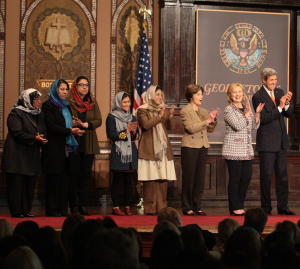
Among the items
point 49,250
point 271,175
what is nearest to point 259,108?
point 271,175

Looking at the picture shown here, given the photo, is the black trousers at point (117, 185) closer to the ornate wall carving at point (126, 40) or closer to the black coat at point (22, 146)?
the black coat at point (22, 146)

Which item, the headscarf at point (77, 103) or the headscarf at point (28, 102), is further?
the headscarf at point (77, 103)

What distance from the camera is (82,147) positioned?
14.3 ft

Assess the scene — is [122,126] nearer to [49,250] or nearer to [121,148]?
[121,148]

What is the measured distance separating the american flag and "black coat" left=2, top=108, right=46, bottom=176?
6.56 ft

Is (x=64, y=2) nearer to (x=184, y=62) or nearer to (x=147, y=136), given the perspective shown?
(x=184, y=62)

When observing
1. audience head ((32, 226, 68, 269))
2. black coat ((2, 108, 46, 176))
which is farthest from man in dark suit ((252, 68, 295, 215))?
audience head ((32, 226, 68, 269))

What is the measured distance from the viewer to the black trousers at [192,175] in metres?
4.39

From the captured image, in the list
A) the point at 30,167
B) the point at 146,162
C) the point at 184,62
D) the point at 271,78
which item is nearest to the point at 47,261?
the point at 30,167

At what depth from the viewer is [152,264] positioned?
167 centimetres

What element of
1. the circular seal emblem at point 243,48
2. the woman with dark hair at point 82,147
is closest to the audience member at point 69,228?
the woman with dark hair at point 82,147

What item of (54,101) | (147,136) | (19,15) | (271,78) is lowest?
(147,136)

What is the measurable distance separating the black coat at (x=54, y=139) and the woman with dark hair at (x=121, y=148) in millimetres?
510

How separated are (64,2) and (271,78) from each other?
3.30 metres
